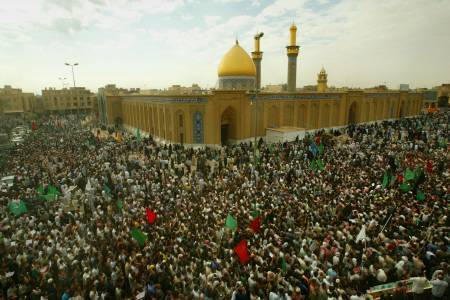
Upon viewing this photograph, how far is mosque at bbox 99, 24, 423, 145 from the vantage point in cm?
2252

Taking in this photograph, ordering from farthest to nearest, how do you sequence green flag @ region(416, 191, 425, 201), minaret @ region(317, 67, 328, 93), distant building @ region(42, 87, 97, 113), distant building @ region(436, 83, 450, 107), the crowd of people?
distant building @ region(42, 87, 97, 113) → distant building @ region(436, 83, 450, 107) → minaret @ region(317, 67, 328, 93) → green flag @ region(416, 191, 425, 201) → the crowd of people

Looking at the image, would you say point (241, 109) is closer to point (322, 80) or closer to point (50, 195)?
Answer: point (50, 195)

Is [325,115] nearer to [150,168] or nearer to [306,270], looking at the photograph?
[150,168]

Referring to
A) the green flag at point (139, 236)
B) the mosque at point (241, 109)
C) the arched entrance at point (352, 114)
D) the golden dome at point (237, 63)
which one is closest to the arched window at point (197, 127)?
the mosque at point (241, 109)

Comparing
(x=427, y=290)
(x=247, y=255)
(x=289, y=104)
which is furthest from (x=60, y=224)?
(x=289, y=104)

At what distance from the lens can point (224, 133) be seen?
81.6 ft

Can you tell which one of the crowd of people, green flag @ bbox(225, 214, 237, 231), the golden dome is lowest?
the crowd of people

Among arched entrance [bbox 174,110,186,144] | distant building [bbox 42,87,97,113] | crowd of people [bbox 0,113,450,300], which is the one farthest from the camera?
distant building [bbox 42,87,97,113]

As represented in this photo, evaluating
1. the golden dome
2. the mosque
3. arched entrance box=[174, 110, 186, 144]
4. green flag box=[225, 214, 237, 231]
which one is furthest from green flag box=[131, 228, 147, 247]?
the golden dome

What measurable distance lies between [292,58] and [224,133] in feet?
43.4

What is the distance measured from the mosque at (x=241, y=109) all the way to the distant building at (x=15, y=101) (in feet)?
115

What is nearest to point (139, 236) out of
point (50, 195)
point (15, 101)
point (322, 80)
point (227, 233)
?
point (227, 233)

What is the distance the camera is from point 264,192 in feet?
38.3

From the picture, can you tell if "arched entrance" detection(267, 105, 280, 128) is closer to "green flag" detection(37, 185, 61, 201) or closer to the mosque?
the mosque
